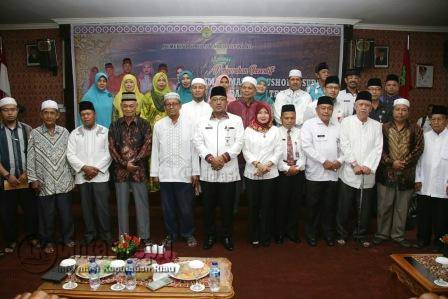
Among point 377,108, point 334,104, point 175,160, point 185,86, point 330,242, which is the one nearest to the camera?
point 175,160

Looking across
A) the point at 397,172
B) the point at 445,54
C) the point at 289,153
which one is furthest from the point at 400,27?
the point at 289,153

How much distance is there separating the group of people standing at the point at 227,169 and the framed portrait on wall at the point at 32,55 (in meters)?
3.80

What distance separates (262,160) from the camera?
417 centimetres

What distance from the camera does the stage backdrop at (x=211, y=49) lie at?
22.5 feet

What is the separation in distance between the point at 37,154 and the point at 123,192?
3.53 feet

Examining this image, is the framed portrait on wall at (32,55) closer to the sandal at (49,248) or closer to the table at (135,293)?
the sandal at (49,248)

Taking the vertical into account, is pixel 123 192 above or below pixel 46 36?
below

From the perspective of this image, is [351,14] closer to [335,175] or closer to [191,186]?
[335,175]

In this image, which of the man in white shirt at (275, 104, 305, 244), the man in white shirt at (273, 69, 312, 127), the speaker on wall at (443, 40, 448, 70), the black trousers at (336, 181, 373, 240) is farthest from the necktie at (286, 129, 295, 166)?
the speaker on wall at (443, 40, 448, 70)

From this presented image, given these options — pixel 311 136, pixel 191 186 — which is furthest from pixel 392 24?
pixel 191 186

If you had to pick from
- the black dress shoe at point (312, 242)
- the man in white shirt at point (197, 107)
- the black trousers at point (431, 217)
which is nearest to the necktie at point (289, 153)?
the black dress shoe at point (312, 242)

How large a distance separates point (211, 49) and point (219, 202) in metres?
3.74

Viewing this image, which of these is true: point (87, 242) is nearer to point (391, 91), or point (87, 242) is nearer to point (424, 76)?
point (391, 91)

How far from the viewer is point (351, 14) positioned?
636 cm
